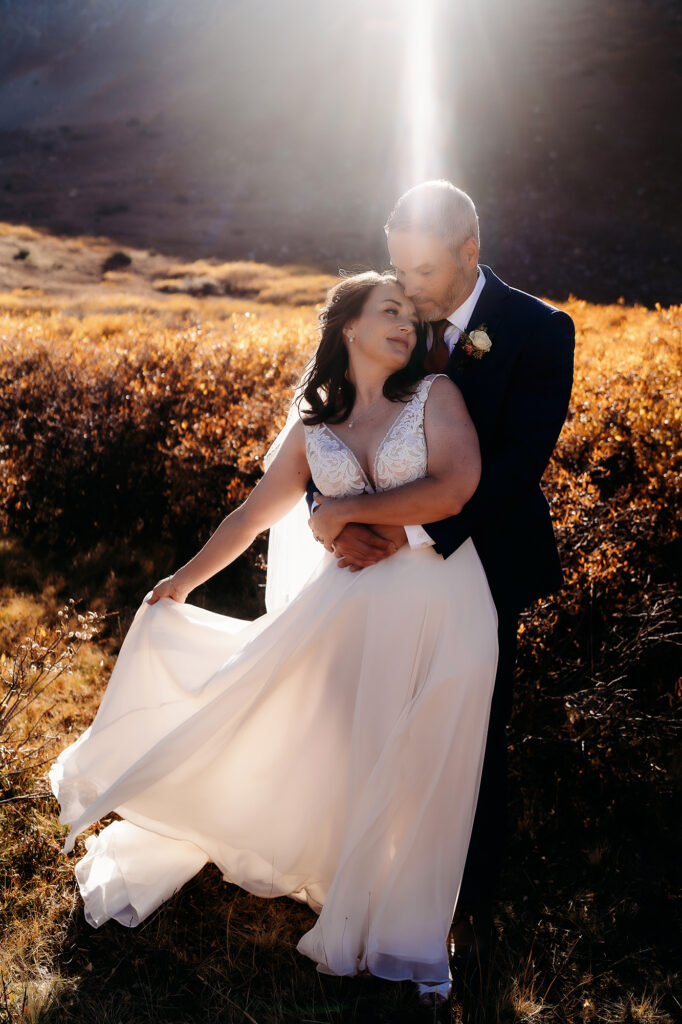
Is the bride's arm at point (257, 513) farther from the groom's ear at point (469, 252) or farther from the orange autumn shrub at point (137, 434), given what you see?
the orange autumn shrub at point (137, 434)

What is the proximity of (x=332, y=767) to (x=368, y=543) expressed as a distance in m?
0.84

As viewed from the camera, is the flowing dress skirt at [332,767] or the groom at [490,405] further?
the groom at [490,405]

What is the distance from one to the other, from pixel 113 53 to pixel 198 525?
8837cm

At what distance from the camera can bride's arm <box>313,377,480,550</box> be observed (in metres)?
2.76

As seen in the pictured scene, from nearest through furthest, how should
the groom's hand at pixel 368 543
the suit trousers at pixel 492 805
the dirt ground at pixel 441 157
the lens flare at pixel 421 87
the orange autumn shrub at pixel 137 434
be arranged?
the groom's hand at pixel 368 543
the suit trousers at pixel 492 805
the orange autumn shrub at pixel 137 434
the dirt ground at pixel 441 157
the lens flare at pixel 421 87

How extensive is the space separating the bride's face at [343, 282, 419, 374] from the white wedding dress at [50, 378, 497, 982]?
21cm

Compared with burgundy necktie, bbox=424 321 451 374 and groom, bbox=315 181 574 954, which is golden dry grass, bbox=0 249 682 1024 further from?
burgundy necktie, bbox=424 321 451 374

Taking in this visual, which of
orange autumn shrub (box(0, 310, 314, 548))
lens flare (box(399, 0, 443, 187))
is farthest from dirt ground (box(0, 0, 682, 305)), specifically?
orange autumn shrub (box(0, 310, 314, 548))

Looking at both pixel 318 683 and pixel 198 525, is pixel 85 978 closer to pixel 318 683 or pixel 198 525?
pixel 318 683

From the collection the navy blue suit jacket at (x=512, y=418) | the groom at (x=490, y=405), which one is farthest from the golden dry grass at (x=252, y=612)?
the navy blue suit jacket at (x=512, y=418)

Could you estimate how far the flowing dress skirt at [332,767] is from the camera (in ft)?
9.00

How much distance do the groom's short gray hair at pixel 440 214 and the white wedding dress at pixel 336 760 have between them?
0.64 meters

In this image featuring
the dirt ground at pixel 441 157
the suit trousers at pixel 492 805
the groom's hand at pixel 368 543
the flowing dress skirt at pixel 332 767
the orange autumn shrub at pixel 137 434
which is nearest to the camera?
the flowing dress skirt at pixel 332 767

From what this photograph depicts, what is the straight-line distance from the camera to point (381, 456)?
2.88m
